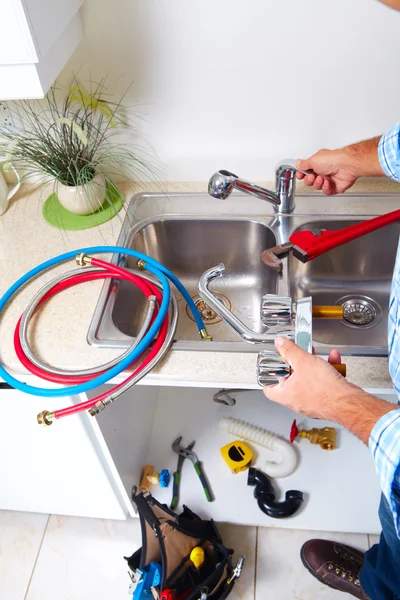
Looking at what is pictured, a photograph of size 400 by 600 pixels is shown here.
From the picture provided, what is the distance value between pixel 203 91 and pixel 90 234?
464mm

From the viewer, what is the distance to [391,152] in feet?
3.08

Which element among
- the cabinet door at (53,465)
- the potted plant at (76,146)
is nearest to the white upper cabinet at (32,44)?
the potted plant at (76,146)

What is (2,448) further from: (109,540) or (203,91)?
(203,91)

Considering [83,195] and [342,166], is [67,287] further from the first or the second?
[342,166]

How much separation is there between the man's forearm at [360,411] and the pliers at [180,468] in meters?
0.94

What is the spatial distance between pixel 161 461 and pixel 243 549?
38 cm

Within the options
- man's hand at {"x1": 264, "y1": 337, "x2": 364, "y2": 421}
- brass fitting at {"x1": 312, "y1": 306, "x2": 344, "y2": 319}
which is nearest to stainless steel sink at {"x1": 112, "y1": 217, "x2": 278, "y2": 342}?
brass fitting at {"x1": 312, "y1": 306, "x2": 344, "y2": 319}

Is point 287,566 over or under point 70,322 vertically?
under

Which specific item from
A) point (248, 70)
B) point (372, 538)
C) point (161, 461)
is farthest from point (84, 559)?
point (248, 70)

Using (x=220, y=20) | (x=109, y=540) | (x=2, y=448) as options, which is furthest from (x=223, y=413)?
(x=220, y=20)

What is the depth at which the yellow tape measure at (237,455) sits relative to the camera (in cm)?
157

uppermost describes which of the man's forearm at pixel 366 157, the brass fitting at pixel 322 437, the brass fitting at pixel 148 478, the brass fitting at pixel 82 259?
the man's forearm at pixel 366 157

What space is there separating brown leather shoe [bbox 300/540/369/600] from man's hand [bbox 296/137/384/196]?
1037 millimetres

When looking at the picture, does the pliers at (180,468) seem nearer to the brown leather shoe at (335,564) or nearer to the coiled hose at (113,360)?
the brown leather shoe at (335,564)
